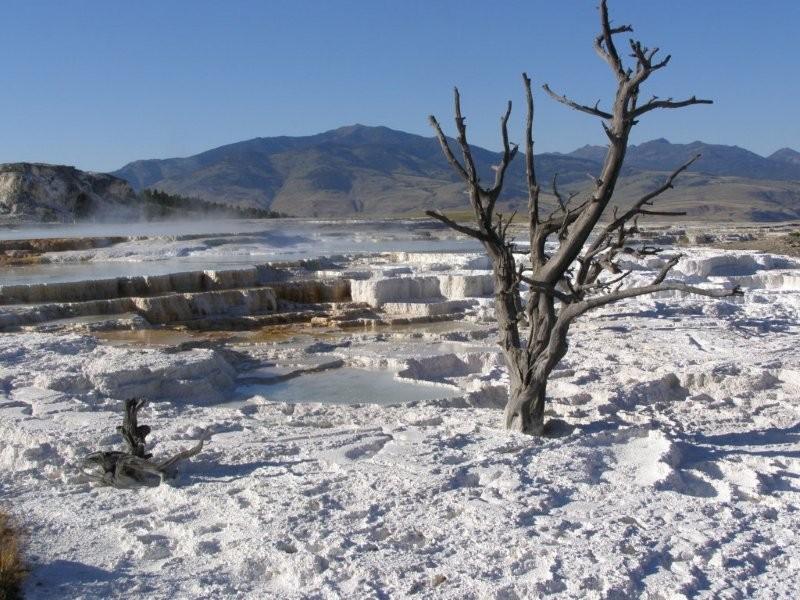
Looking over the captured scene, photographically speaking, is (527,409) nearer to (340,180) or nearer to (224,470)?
(224,470)

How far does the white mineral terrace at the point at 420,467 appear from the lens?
3.51 m

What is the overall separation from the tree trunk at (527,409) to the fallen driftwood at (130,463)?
1.96 m

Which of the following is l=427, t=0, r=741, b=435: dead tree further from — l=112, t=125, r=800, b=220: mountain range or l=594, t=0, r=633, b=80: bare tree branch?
l=112, t=125, r=800, b=220: mountain range

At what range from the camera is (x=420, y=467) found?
460 cm

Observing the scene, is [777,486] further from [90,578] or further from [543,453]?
[90,578]

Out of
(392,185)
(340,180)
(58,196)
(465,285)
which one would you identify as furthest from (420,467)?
(340,180)

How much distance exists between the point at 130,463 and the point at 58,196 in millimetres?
34903

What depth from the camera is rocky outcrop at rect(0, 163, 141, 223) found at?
3528 cm

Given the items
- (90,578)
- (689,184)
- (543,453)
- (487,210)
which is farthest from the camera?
(689,184)

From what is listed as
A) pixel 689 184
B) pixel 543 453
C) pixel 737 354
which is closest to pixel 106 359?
pixel 543 453

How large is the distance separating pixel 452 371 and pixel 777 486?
4817mm

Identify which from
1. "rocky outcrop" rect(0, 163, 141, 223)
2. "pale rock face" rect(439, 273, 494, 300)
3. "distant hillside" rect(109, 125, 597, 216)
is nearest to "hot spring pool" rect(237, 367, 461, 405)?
"pale rock face" rect(439, 273, 494, 300)

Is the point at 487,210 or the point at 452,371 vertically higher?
the point at 487,210

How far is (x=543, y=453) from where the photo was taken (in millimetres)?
4824
